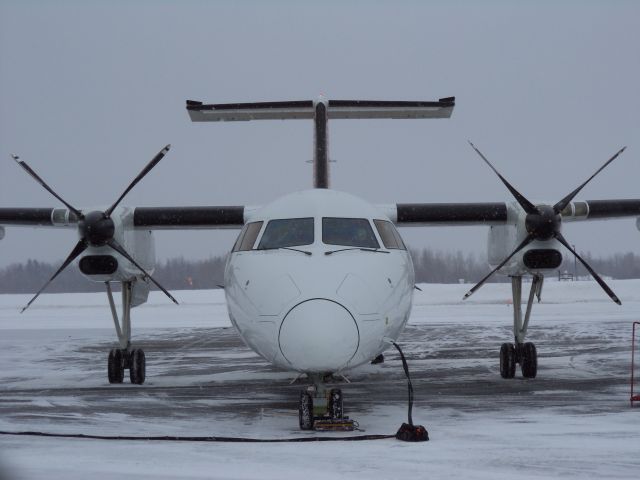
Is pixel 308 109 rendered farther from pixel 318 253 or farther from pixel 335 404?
pixel 335 404

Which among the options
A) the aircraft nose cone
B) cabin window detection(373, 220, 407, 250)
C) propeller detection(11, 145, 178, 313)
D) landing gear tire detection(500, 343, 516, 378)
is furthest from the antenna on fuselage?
the aircraft nose cone

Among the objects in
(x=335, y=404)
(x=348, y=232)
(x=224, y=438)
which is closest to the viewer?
(x=224, y=438)

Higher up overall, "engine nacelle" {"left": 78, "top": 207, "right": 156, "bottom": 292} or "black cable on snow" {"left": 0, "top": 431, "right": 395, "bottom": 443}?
"engine nacelle" {"left": 78, "top": 207, "right": 156, "bottom": 292}

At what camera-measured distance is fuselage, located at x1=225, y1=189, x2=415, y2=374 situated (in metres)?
7.61

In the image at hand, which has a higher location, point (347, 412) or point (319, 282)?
point (319, 282)

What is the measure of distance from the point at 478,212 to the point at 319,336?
7.44 metres

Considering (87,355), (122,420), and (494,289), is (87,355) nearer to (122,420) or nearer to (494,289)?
(122,420)

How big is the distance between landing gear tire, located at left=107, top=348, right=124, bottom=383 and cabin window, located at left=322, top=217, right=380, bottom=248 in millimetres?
6139

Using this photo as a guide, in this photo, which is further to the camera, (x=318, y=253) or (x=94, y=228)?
(x=94, y=228)

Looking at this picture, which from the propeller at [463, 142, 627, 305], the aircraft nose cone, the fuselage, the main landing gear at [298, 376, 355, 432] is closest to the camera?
the aircraft nose cone

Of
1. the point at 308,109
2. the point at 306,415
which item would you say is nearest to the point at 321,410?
the point at 306,415

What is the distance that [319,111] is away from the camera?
49.1ft

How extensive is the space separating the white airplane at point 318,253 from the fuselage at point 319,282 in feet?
0.05

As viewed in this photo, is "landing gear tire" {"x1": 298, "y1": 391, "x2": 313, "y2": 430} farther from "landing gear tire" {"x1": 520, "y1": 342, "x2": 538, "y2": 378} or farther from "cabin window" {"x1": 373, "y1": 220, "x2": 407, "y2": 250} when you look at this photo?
"landing gear tire" {"x1": 520, "y1": 342, "x2": 538, "y2": 378}
